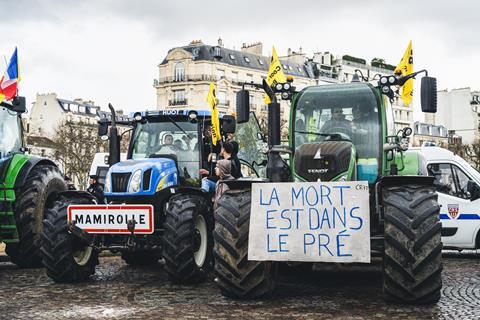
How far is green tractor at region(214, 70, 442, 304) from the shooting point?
25.8ft

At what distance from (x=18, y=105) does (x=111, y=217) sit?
4.35m

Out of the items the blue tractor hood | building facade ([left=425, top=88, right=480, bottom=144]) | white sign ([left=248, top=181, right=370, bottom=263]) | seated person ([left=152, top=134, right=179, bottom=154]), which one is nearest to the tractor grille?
the blue tractor hood

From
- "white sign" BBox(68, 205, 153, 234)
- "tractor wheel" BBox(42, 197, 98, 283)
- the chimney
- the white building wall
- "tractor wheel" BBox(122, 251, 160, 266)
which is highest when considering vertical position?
the chimney

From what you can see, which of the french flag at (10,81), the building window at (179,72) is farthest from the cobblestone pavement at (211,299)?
the building window at (179,72)

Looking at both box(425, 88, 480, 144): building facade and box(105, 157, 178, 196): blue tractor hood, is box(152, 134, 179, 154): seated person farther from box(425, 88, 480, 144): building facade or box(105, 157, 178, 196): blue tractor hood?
box(425, 88, 480, 144): building facade

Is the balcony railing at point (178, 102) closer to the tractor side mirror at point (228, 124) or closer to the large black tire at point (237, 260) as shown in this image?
the tractor side mirror at point (228, 124)

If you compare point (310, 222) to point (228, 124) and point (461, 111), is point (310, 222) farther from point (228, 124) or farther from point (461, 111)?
point (461, 111)

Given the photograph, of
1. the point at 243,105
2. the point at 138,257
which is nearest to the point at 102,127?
the point at 138,257

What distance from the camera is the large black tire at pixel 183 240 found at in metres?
9.88

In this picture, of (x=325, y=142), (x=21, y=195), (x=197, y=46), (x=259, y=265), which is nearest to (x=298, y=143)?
(x=325, y=142)

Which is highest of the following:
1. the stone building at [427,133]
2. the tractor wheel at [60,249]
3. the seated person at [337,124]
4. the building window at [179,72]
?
the building window at [179,72]

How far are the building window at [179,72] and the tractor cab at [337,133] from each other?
76.6 meters

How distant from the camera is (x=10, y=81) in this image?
1363cm

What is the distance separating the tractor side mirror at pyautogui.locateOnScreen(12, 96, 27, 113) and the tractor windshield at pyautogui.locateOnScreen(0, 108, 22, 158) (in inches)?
5.7
